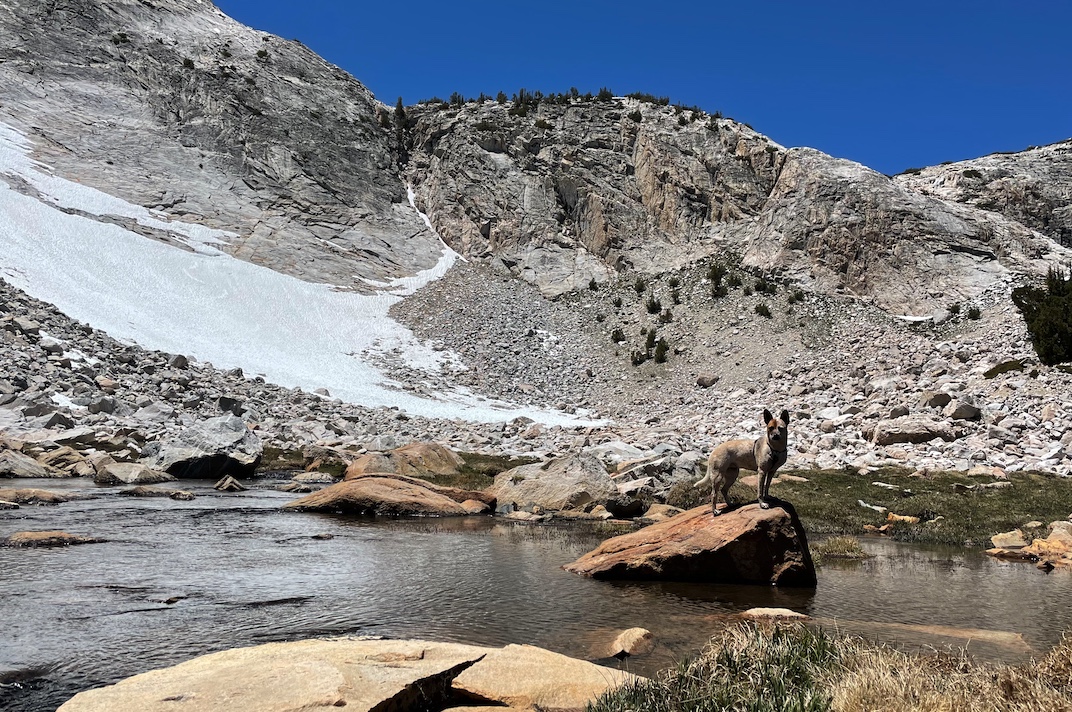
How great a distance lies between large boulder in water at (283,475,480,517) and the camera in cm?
1847

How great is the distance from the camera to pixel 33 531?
512 inches

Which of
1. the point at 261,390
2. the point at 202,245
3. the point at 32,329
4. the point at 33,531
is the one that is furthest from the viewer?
the point at 202,245

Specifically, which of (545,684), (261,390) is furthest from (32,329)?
(545,684)

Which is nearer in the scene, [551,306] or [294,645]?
[294,645]

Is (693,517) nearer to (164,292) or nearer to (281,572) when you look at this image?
(281,572)

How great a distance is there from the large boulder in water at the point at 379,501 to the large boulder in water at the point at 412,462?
308cm

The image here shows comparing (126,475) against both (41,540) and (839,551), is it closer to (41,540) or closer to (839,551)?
(41,540)

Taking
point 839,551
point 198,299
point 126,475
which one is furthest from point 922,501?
point 198,299

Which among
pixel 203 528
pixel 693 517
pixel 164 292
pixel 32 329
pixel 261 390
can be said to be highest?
A: pixel 164 292

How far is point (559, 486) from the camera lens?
19.5 m

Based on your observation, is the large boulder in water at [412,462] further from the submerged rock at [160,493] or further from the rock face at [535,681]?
the rock face at [535,681]

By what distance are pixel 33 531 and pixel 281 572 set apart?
224 inches

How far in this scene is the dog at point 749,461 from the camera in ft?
35.3

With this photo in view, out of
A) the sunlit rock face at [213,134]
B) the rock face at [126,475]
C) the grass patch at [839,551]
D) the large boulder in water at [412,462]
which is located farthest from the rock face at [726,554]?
the sunlit rock face at [213,134]
